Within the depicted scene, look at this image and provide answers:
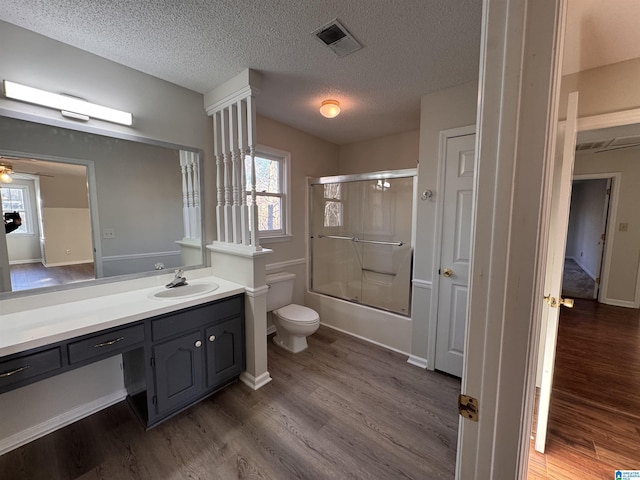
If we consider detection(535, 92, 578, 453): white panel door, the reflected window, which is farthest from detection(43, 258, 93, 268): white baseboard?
detection(535, 92, 578, 453): white panel door

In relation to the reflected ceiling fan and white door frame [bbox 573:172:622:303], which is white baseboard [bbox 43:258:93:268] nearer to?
the reflected ceiling fan

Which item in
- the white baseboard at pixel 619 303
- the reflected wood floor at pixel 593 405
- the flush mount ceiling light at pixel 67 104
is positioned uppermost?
the flush mount ceiling light at pixel 67 104

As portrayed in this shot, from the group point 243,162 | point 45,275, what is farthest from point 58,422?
point 243,162

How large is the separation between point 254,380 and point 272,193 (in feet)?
6.10

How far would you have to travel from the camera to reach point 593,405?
73.5 inches

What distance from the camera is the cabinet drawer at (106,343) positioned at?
1.33 metres

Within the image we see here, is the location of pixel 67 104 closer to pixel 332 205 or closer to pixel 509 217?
pixel 509 217

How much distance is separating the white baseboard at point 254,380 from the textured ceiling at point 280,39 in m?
2.31

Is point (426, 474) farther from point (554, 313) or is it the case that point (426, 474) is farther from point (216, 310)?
point (216, 310)

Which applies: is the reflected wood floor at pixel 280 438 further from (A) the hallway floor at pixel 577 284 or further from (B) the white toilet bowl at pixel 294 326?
(A) the hallway floor at pixel 577 284

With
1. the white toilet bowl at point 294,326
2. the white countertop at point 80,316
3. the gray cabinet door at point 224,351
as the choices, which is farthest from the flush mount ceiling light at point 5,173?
the white toilet bowl at point 294,326

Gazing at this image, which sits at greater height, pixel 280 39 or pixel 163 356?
pixel 280 39

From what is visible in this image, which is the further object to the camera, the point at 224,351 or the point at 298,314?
the point at 298,314

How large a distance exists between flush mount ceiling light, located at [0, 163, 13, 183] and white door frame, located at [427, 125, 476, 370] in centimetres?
282
